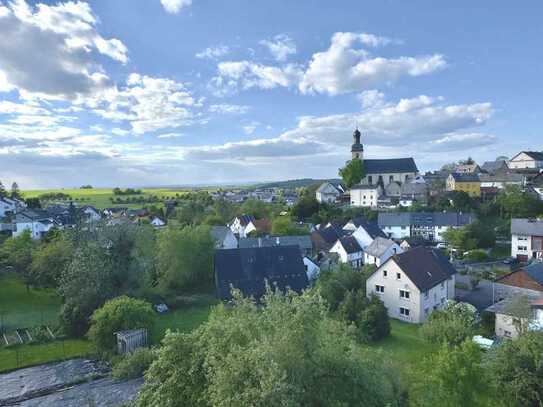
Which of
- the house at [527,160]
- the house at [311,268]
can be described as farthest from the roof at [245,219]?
the house at [527,160]

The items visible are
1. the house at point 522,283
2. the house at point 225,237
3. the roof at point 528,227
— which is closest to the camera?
the house at point 522,283

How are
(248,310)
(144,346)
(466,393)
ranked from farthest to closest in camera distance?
(144,346)
(466,393)
(248,310)

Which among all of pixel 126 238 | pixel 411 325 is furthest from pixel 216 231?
pixel 411 325

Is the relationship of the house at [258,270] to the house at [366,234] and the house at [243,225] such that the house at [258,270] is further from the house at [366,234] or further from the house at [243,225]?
the house at [243,225]

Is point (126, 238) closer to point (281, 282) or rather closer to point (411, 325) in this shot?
point (281, 282)

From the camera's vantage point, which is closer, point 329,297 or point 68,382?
point 68,382
